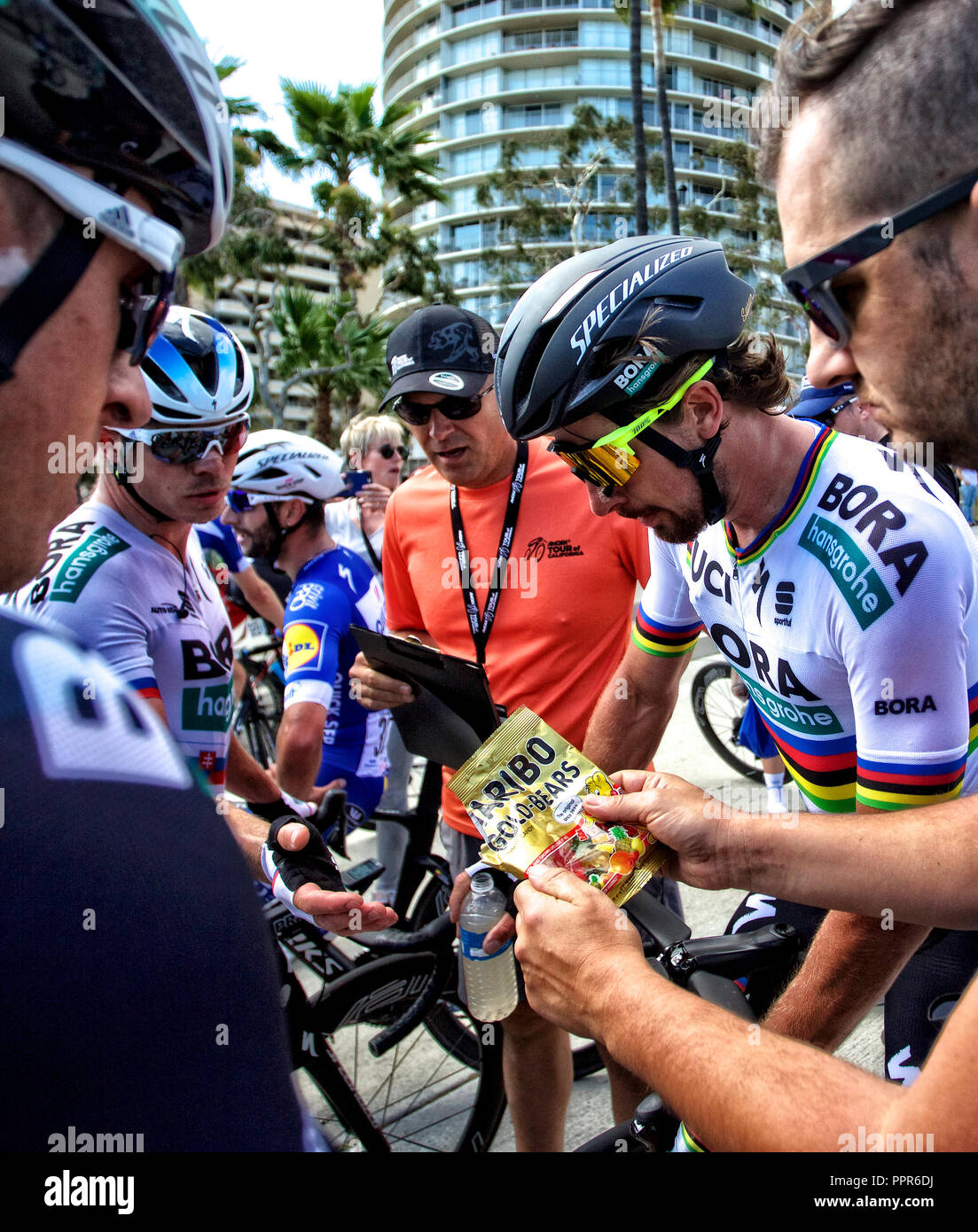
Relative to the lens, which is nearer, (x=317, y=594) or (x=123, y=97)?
(x=123, y=97)

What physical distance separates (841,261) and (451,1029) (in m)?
3.22

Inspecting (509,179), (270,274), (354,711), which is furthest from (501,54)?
(354,711)

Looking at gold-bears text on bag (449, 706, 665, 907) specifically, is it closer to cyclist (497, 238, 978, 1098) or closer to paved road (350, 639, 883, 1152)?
cyclist (497, 238, 978, 1098)

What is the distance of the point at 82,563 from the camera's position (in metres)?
2.31

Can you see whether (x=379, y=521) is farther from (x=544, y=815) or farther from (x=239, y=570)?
(x=544, y=815)

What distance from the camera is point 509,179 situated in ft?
124

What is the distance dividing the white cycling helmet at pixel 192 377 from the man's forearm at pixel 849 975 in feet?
7.67

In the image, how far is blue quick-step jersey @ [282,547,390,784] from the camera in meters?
3.55

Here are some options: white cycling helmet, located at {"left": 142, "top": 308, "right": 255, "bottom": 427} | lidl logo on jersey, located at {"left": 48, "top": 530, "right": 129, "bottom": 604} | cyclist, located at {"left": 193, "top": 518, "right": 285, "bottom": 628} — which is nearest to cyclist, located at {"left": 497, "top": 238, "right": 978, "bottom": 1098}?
white cycling helmet, located at {"left": 142, "top": 308, "right": 255, "bottom": 427}

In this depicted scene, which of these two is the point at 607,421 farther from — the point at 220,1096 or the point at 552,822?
the point at 220,1096

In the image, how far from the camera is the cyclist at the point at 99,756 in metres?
0.66

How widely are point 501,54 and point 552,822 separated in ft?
277

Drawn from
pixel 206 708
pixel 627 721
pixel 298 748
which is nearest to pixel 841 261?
pixel 627 721

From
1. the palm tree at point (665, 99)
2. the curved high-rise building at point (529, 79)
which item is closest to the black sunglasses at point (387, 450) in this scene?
the palm tree at point (665, 99)
